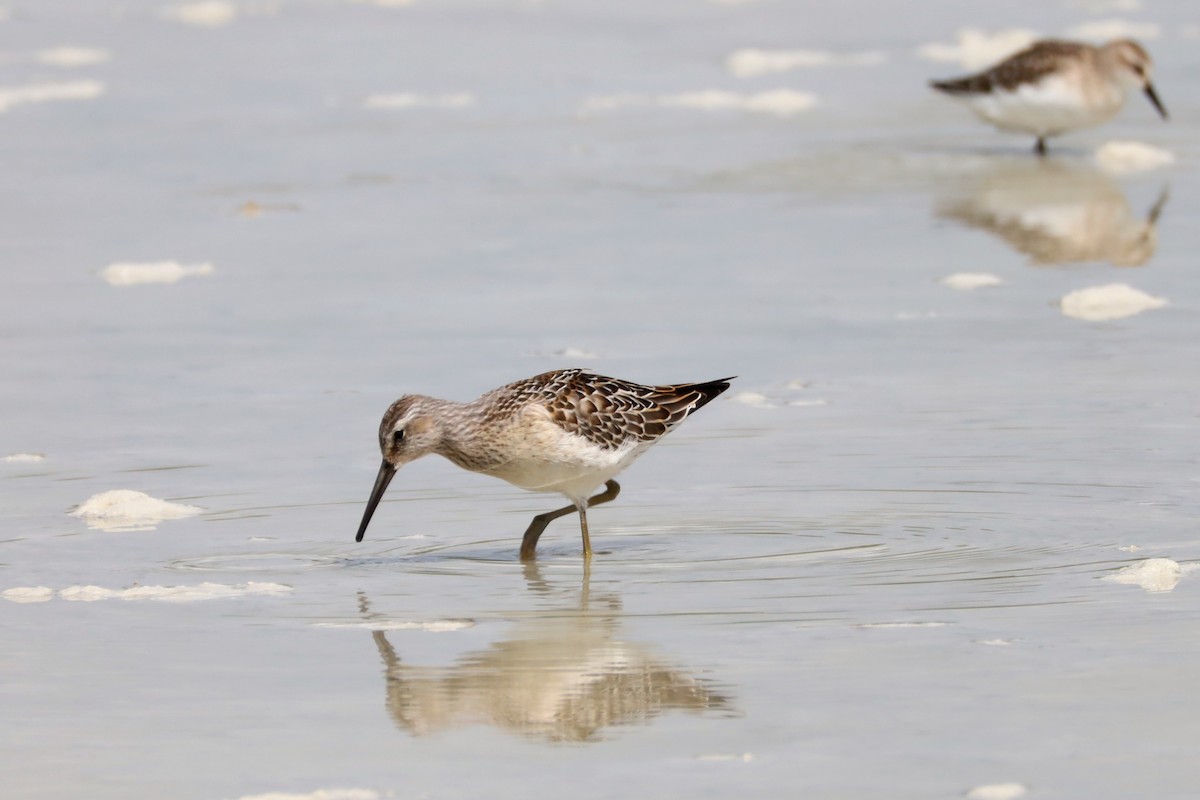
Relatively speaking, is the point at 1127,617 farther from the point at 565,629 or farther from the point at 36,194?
the point at 36,194

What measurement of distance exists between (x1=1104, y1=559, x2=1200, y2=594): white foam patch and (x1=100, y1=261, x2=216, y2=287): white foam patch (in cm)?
786

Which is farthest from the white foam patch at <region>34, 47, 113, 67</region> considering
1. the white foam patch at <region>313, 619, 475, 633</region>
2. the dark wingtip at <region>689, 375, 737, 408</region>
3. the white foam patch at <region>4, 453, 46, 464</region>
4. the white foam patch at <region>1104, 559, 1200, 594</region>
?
the white foam patch at <region>1104, 559, 1200, 594</region>

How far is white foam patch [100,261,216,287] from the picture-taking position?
14.2 m

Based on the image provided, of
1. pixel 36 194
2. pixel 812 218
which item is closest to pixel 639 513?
pixel 812 218

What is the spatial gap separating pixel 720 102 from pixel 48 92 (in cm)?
672

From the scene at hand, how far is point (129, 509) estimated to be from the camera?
9.40 metres

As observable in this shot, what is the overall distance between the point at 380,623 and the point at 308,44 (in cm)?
1858

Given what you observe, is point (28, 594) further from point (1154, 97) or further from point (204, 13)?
point (204, 13)

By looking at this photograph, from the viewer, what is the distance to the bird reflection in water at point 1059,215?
1482cm

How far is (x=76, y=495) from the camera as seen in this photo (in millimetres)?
9672

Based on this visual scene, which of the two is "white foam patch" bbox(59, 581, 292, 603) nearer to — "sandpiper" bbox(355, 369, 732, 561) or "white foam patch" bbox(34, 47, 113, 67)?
"sandpiper" bbox(355, 369, 732, 561)

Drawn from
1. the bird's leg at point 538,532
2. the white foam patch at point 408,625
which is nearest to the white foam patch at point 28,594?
the white foam patch at point 408,625

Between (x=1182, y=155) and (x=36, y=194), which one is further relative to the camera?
(x=1182, y=155)

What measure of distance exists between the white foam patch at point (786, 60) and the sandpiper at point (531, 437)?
14.5 metres
